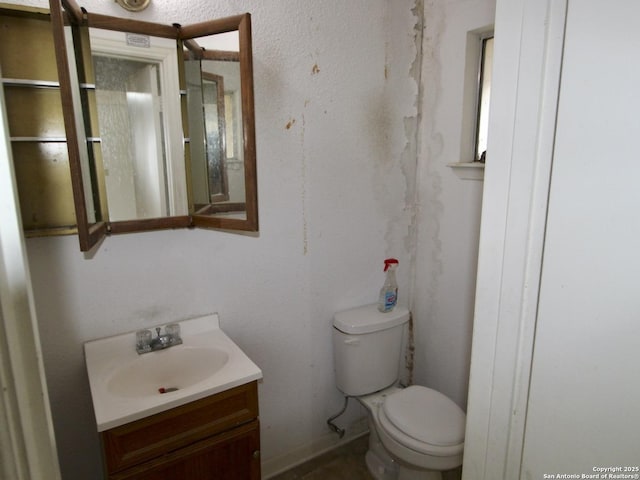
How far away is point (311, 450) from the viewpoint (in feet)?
6.66

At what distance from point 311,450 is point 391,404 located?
0.57m

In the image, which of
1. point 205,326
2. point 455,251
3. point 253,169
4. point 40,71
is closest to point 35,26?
point 40,71

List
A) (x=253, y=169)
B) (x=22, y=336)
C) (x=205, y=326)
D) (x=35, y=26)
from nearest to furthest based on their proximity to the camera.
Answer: (x=22, y=336) → (x=35, y=26) → (x=253, y=169) → (x=205, y=326)

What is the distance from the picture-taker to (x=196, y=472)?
1.28m

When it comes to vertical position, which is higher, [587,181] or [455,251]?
[587,181]

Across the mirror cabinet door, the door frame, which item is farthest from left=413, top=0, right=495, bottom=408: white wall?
the door frame

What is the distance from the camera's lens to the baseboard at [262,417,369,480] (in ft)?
6.27

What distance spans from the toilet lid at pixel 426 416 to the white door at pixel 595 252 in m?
1.08

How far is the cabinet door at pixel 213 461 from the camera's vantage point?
120 centimetres

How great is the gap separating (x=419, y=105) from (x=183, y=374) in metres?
1.59

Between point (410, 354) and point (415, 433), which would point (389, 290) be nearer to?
point (410, 354)

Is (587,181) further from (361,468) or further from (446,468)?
(361,468)

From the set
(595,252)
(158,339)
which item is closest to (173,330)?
(158,339)

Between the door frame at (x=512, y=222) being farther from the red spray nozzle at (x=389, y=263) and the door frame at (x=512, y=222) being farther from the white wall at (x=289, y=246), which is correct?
the red spray nozzle at (x=389, y=263)
